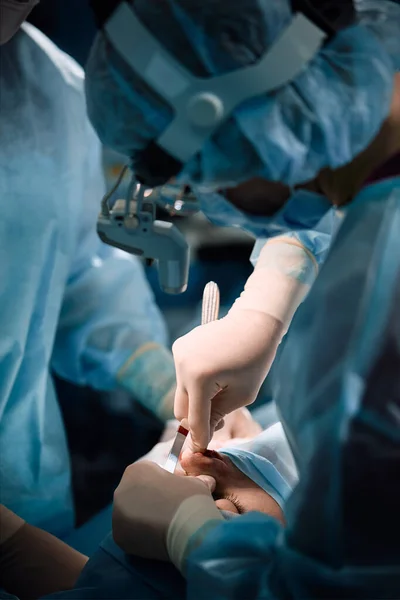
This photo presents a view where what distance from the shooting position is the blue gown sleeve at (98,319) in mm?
1945

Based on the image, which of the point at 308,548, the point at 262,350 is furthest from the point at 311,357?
the point at 262,350

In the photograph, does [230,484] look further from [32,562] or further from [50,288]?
[50,288]

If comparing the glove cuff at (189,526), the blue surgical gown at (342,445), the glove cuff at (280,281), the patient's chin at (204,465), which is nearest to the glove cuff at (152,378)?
the patient's chin at (204,465)

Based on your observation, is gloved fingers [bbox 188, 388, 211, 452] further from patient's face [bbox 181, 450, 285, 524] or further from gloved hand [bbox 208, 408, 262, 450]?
gloved hand [bbox 208, 408, 262, 450]

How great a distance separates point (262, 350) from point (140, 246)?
309 mm

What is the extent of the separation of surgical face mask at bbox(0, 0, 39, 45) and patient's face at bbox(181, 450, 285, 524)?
0.97 m

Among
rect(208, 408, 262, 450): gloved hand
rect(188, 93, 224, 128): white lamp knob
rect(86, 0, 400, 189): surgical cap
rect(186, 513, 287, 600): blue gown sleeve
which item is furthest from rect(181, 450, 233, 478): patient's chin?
rect(188, 93, 224, 128): white lamp knob

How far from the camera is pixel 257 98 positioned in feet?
2.98

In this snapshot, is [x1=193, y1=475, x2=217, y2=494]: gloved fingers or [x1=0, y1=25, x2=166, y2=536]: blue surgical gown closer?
[x1=193, y1=475, x2=217, y2=494]: gloved fingers

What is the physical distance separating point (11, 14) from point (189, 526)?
1.05 m

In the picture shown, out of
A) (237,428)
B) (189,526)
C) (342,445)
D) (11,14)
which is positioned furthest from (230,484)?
(11,14)

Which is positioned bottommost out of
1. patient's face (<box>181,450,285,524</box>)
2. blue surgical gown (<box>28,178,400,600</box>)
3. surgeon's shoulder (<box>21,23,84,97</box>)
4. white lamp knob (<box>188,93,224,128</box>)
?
patient's face (<box>181,450,285,524</box>)

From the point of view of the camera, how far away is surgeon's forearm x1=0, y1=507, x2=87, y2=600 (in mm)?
1375

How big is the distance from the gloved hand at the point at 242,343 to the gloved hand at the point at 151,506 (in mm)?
187
